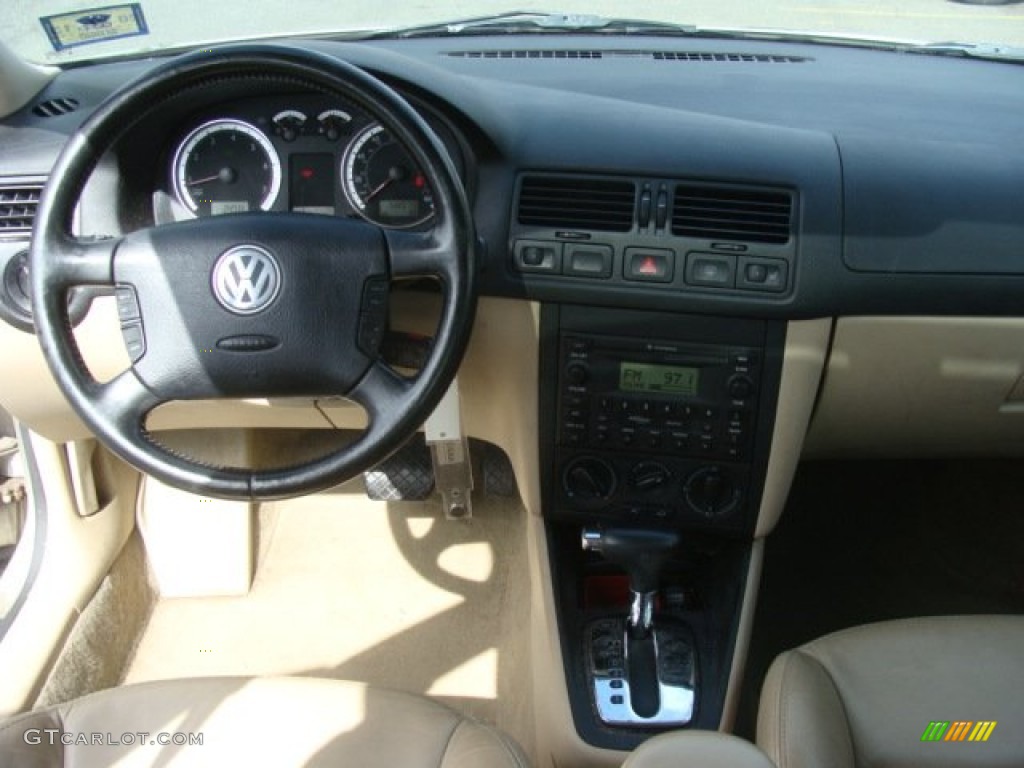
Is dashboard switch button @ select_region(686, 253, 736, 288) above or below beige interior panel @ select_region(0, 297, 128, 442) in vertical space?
above

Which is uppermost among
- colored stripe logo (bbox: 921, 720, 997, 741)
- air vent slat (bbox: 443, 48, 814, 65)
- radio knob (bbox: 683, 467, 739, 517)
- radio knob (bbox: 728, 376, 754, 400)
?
air vent slat (bbox: 443, 48, 814, 65)

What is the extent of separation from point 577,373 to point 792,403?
360 millimetres

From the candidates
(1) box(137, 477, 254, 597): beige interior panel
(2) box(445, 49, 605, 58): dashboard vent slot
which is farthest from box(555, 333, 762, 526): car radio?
(1) box(137, 477, 254, 597): beige interior panel

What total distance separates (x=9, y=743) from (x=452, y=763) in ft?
1.94

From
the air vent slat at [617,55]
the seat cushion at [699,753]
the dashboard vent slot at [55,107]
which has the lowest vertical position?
the seat cushion at [699,753]

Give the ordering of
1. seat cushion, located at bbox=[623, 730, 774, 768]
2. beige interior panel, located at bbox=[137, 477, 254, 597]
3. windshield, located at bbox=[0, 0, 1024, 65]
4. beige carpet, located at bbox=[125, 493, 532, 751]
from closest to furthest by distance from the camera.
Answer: seat cushion, located at bbox=[623, 730, 774, 768], windshield, located at bbox=[0, 0, 1024, 65], beige carpet, located at bbox=[125, 493, 532, 751], beige interior panel, located at bbox=[137, 477, 254, 597]

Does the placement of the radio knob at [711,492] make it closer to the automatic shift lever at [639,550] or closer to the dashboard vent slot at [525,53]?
the automatic shift lever at [639,550]

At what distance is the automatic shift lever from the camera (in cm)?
181

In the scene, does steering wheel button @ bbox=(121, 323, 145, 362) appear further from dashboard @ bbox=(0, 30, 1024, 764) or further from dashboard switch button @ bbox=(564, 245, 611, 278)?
dashboard switch button @ bbox=(564, 245, 611, 278)

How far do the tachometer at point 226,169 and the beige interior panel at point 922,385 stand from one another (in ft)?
3.05

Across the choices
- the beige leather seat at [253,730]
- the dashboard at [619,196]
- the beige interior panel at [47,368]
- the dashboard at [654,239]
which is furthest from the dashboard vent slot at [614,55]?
the beige leather seat at [253,730]

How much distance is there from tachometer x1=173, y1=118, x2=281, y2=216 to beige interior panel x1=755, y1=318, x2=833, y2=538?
0.85 metres

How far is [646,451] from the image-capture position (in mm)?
1777

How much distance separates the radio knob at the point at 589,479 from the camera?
1.81m
